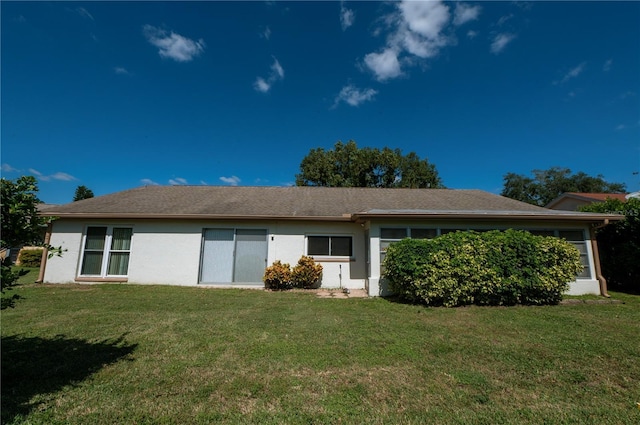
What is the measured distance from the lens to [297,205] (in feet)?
38.2

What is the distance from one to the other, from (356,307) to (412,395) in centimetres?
421

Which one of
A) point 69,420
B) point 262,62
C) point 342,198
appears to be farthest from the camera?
point 342,198

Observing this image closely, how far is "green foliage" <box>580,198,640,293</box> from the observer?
9288 millimetres

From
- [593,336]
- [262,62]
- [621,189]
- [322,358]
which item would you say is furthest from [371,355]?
[621,189]

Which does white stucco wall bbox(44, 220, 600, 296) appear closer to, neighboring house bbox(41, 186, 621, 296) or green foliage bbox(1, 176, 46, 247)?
neighboring house bbox(41, 186, 621, 296)

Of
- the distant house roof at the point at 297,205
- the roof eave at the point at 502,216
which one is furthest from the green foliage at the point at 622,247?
the distant house roof at the point at 297,205

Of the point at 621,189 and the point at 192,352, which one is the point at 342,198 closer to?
the point at 192,352

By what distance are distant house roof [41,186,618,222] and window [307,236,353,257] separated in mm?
839

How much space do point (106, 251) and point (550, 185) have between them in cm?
5094

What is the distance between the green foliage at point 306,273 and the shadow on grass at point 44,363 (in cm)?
563

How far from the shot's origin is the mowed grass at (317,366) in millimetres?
2551

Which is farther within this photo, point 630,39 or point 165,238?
point 165,238

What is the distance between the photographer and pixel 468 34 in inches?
407

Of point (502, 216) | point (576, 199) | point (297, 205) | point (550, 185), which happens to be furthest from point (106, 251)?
point (550, 185)
